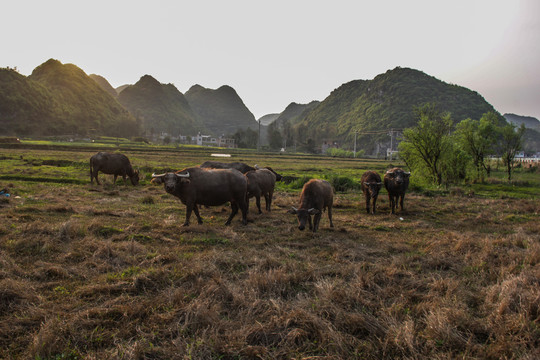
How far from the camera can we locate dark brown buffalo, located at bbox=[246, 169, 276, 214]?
12.1 m

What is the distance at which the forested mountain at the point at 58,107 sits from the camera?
100312 millimetres

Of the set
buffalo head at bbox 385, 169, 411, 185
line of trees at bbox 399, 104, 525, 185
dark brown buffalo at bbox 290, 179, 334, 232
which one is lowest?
dark brown buffalo at bbox 290, 179, 334, 232

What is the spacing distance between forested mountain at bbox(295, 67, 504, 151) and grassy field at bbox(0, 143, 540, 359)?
11998 centimetres

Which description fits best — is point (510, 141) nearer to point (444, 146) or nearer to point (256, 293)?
point (444, 146)

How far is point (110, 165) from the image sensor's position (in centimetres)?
1812

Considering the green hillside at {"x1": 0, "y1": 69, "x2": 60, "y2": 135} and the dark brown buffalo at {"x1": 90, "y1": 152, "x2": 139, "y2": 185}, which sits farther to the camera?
the green hillside at {"x1": 0, "y1": 69, "x2": 60, "y2": 135}

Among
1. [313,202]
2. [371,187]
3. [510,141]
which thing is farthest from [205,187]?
[510,141]

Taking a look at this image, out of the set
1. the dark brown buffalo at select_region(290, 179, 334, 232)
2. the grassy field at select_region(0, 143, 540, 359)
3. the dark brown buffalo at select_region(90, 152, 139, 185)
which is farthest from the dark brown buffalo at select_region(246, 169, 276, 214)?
the dark brown buffalo at select_region(90, 152, 139, 185)

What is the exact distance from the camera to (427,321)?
421cm

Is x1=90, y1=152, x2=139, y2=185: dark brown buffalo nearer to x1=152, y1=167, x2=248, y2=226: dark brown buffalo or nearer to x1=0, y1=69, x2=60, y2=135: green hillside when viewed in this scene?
x1=152, y1=167, x2=248, y2=226: dark brown buffalo

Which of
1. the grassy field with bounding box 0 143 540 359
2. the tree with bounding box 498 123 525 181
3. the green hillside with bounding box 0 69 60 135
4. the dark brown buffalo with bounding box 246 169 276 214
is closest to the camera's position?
the grassy field with bounding box 0 143 540 359

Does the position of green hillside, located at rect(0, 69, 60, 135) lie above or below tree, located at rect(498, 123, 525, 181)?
above

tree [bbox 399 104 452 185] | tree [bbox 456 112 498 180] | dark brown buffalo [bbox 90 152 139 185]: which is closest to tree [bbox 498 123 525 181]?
tree [bbox 456 112 498 180]

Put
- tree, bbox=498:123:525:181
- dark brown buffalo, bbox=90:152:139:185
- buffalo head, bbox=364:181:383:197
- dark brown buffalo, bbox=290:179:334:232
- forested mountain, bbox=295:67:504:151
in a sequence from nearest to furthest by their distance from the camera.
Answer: dark brown buffalo, bbox=290:179:334:232 → buffalo head, bbox=364:181:383:197 → dark brown buffalo, bbox=90:152:139:185 → tree, bbox=498:123:525:181 → forested mountain, bbox=295:67:504:151
